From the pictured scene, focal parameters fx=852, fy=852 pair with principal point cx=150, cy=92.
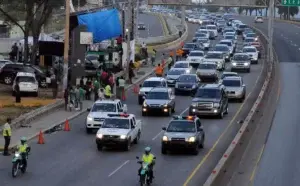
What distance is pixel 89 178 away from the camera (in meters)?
28.3

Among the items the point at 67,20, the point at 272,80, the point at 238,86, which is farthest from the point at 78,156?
the point at 272,80

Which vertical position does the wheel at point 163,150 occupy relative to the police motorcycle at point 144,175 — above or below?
below

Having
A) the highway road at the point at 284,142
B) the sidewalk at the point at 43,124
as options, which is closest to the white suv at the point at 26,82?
the sidewalk at the point at 43,124

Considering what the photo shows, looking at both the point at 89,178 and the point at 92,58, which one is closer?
the point at 89,178

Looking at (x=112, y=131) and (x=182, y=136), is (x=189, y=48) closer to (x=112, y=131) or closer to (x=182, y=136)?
(x=112, y=131)

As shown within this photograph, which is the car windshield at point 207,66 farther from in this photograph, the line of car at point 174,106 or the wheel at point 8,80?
the wheel at point 8,80

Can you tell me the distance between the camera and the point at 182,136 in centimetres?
3288

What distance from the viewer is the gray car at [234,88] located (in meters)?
52.0

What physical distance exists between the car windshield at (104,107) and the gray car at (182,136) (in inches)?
248

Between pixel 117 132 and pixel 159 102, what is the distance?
11.9 meters

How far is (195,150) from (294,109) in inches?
730

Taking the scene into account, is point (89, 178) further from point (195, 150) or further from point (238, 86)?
point (238, 86)

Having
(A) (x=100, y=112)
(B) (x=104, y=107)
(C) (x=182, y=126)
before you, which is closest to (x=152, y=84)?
(B) (x=104, y=107)

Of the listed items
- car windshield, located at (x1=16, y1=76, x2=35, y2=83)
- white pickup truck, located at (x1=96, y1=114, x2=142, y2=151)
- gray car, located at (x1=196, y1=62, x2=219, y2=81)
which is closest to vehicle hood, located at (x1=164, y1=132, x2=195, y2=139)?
white pickup truck, located at (x1=96, y1=114, x2=142, y2=151)
